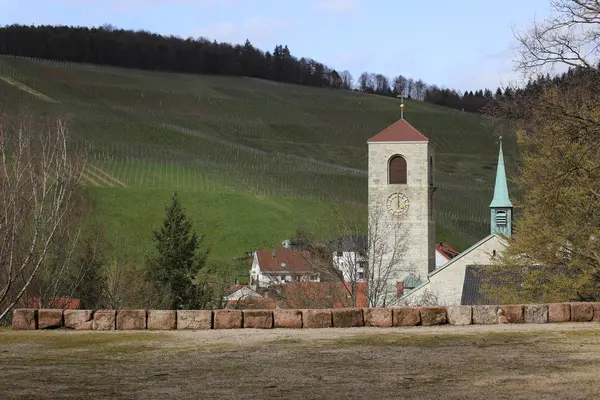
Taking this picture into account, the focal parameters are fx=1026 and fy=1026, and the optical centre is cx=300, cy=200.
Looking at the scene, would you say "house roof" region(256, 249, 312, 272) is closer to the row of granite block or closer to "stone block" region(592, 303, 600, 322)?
"stone block" region(592, 303, 600, 322)

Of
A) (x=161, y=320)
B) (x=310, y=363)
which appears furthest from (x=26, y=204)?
(x=310, y=363)

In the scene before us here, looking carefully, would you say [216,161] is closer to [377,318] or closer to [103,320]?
[377,318]

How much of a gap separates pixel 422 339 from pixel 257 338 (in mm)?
3012

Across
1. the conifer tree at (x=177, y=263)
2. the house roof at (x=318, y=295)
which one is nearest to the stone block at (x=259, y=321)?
the house roof at (x=318, y=295)

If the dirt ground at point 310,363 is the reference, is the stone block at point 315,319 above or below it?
above

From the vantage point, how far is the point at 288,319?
21078 mm

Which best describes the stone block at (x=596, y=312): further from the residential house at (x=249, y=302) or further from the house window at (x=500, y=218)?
the house window at (x=500, y=218)

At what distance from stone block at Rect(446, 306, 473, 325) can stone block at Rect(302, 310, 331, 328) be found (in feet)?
8.63

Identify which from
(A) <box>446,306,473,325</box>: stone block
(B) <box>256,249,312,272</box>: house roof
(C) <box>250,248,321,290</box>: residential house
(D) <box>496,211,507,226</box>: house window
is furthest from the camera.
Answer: (B) <box>256,249,312,272</box>: house roof

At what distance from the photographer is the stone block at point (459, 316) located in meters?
21.7

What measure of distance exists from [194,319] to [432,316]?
496cm

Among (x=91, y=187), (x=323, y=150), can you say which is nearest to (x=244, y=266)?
(x=91, y=187)

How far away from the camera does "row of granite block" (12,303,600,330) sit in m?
20.7

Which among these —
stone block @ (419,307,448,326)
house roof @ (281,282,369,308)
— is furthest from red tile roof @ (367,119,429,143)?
stone block @ (419,307,448,326)
